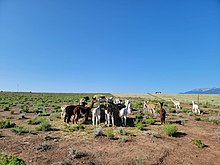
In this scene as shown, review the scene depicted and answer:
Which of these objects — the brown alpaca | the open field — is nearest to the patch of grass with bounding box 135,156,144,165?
the open field

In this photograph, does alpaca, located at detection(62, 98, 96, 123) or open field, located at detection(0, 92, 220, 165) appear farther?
alpaca, located at detection(62, 98, 96, 123)

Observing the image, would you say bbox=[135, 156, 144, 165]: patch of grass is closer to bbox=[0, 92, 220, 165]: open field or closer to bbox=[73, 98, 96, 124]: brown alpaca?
bbox=[0, 92, 220, 165]: open field

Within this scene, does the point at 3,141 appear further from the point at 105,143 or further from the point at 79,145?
the point at 105,143

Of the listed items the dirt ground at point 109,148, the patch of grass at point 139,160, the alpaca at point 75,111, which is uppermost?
the alpaca at point 75,111

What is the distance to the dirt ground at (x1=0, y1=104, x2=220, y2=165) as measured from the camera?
26.2 feet

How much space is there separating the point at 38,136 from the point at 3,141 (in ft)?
5.35

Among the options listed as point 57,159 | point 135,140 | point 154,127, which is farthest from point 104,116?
point 57,159

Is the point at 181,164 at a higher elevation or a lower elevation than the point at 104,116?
lower

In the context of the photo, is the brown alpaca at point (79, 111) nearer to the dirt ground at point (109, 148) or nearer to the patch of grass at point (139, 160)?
the dirt ground at point (109, 148)

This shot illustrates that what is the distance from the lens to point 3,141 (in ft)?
32.6

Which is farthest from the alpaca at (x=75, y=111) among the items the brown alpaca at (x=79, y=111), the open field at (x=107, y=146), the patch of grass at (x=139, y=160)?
the patch of grass at (x=139, y=160)

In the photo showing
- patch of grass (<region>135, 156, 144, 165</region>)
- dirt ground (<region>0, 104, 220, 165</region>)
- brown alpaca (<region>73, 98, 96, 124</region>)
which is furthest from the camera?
brown alpaca (<region>73, 98, 96, 124</region>)

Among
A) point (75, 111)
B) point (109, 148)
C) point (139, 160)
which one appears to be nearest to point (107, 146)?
point (109, 148)

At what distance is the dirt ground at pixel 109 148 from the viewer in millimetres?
7977
